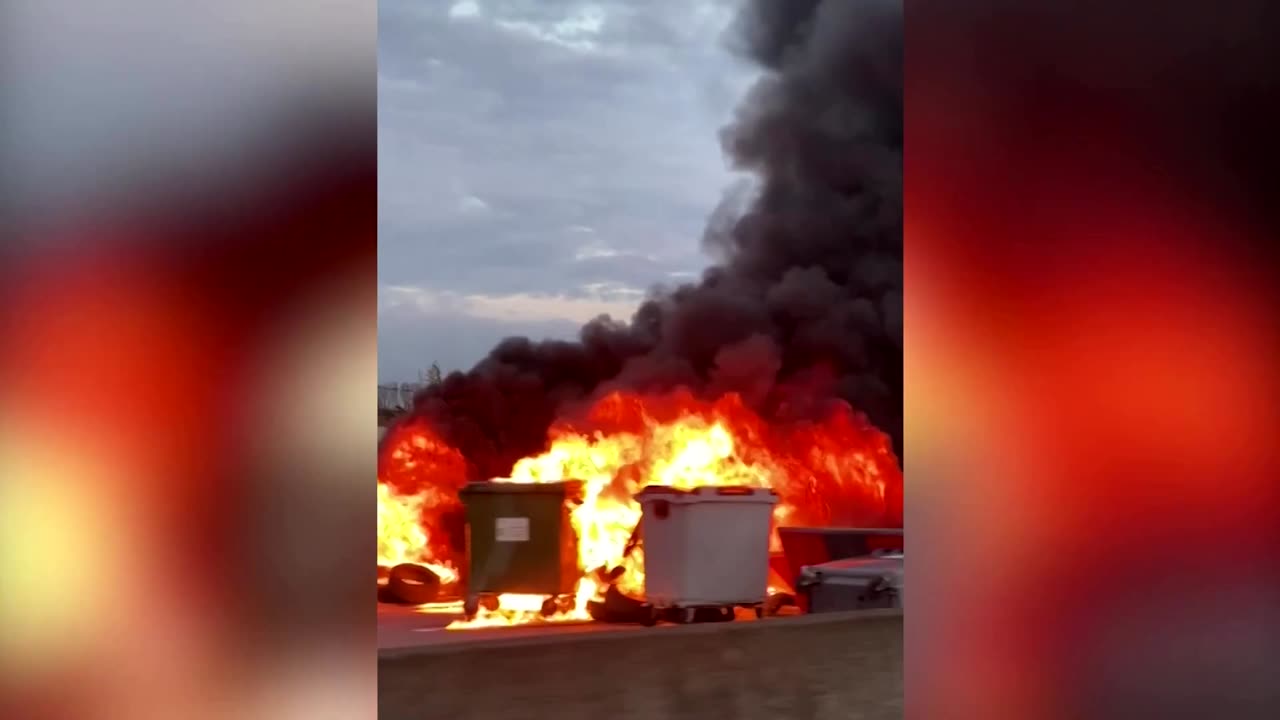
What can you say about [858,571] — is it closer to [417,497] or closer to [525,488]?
[525,488]

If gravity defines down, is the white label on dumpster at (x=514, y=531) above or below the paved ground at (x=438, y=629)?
above

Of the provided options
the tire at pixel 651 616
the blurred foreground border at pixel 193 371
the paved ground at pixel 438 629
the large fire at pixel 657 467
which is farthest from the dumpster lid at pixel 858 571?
the blurred foreground border at pixel 193 371

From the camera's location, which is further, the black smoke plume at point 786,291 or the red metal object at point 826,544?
the black smoke plume at point 786,291

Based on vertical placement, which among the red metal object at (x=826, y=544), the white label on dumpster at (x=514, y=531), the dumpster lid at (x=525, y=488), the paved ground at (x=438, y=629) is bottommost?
the paved ground at (x=438, y=629)

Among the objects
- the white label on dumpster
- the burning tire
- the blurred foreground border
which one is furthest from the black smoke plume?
the blurred foreground border

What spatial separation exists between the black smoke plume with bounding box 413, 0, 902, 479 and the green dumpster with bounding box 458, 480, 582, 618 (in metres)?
4.43

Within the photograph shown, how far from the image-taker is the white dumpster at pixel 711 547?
8.47m

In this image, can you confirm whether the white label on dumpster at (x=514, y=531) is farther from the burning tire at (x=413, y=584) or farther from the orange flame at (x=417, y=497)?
the orange flame at (x=417, y=497)

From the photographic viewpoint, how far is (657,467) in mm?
11492

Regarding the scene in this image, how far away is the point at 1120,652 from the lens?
2.41 meters

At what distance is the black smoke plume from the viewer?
14484 millimetres

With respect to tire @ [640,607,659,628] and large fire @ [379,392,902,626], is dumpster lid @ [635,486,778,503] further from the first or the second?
large fire @ [379,392,902,626]

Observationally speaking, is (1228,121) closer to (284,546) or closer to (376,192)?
(376,192)

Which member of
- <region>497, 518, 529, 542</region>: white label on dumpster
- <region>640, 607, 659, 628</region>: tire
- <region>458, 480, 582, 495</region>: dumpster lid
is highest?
<region>458, 480, 582, 495</region>: dumpster lid
